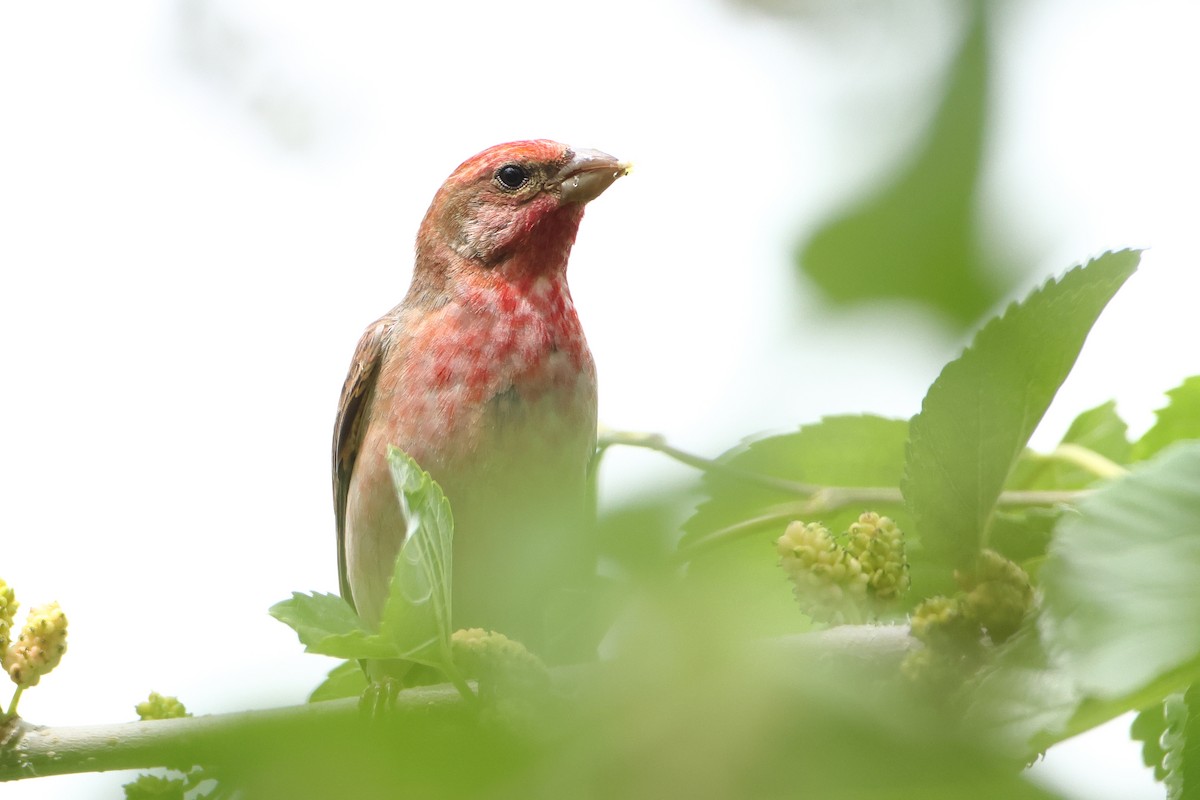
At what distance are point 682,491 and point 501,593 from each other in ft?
0.61

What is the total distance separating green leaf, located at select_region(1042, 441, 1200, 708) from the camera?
74 cm

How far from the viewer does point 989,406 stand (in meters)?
1.24

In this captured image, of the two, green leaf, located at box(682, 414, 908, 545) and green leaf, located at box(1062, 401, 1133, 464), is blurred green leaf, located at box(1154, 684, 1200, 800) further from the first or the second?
green leaf, located at box(1062, 401, 1133, 464)

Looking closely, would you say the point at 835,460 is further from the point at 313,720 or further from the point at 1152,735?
the point at 313,720

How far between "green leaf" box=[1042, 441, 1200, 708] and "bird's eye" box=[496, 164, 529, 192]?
6233 mm

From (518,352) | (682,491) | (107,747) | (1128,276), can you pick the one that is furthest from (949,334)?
(518,352)

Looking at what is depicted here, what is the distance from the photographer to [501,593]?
37.1 inches

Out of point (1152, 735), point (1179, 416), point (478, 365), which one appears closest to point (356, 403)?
point (478, 365)

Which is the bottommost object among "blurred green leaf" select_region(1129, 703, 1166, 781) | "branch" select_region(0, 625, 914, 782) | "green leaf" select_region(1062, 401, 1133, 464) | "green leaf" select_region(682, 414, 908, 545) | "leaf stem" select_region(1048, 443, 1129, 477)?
"branch" select_region(0, 625, 914, 782)

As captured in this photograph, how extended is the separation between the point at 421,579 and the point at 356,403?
5.04 m

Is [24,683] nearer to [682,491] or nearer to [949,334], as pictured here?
[682,491]

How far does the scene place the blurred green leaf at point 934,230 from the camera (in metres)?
0.65

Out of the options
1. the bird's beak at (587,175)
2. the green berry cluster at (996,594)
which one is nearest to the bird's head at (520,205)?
the bird's beak at (587,175)

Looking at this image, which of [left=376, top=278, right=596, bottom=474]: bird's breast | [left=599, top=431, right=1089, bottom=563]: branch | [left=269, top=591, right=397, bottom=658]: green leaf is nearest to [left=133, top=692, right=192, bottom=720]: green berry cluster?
[left=269, top=591, right=397, bottom=658]: green leaf
